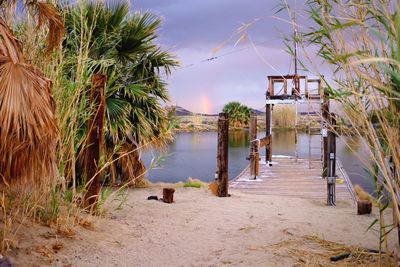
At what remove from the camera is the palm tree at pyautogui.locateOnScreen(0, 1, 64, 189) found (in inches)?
143

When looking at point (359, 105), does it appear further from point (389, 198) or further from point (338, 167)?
point (338, 167)

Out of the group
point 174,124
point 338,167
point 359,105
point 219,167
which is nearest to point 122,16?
point 219,167

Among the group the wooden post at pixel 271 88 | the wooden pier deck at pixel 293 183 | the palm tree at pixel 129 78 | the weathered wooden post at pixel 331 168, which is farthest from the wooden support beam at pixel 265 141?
the weathered wooden post at pixel 331 168

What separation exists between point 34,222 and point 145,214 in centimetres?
203

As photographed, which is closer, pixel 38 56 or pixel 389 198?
pixel 389 198

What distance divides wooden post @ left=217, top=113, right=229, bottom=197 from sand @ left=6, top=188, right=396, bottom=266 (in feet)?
3.86

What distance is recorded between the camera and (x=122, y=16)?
34.6ft

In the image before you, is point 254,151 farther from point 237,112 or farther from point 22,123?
point 237,112

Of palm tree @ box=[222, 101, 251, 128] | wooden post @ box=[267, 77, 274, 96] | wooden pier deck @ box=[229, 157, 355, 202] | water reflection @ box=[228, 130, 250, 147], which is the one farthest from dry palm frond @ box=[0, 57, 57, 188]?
palm tree @ box=[222, 101, 251, 128]

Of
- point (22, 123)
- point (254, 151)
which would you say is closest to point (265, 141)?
point (254, 151)

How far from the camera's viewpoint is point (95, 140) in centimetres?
638

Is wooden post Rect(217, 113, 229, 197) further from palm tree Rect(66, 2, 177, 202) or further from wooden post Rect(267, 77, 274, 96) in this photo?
wooden post Rect(267, 77, 274, 96)

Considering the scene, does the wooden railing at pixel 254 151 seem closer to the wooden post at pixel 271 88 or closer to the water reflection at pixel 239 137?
the wooden post at pixel 271 88

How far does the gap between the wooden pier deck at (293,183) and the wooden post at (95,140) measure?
5775 mm
